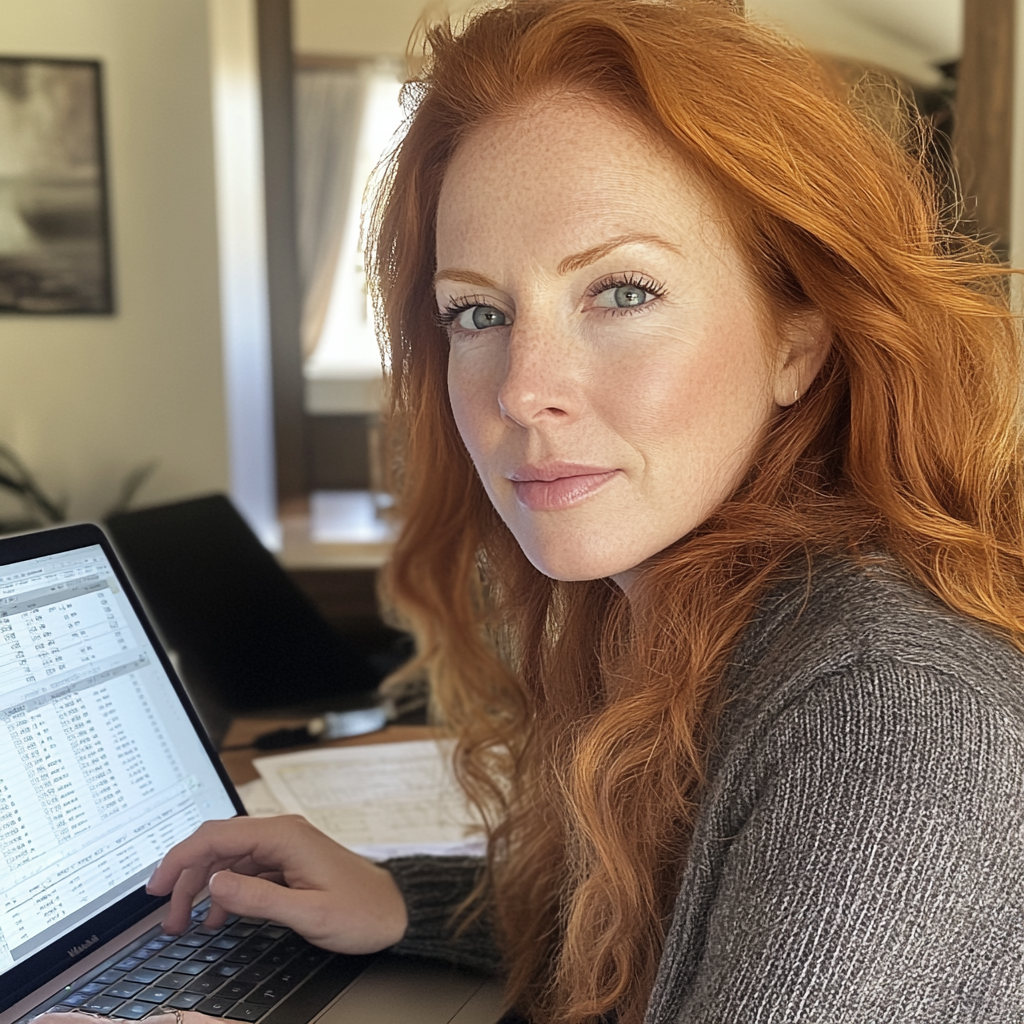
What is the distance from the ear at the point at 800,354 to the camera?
0.83 meters

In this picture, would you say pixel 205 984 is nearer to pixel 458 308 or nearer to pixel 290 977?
pixel 290 977

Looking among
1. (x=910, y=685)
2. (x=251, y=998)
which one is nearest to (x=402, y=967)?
(x=251, y=998)

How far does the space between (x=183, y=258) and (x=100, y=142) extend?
→ 383mm

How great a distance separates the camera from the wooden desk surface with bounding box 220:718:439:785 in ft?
4.61

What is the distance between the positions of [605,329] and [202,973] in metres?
0.54

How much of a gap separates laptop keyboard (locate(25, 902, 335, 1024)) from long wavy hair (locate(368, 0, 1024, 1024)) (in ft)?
0.60

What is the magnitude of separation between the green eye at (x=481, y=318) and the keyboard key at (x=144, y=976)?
1.71 feet

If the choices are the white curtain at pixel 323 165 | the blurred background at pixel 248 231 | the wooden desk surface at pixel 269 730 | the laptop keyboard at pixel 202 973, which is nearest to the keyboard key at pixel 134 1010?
the laptop keyboard at pixel 202 973

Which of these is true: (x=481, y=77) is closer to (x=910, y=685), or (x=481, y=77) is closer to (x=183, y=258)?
(x=910, y=685)

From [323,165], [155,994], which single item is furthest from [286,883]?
[323,165]

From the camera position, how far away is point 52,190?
3.27 m

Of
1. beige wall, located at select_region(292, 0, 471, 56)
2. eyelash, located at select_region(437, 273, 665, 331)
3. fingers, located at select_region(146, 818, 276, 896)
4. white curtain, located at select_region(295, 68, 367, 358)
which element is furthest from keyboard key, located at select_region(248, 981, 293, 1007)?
beige wall, located at select_region(292, 0, 471, 56)

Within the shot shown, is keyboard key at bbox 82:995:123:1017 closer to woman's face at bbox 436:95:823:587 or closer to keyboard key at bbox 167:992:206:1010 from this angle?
keyboard key at bbox 167:992:206:1010

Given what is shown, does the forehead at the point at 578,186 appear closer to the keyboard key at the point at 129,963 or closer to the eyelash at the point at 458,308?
the eyelash at the point at 458,308
